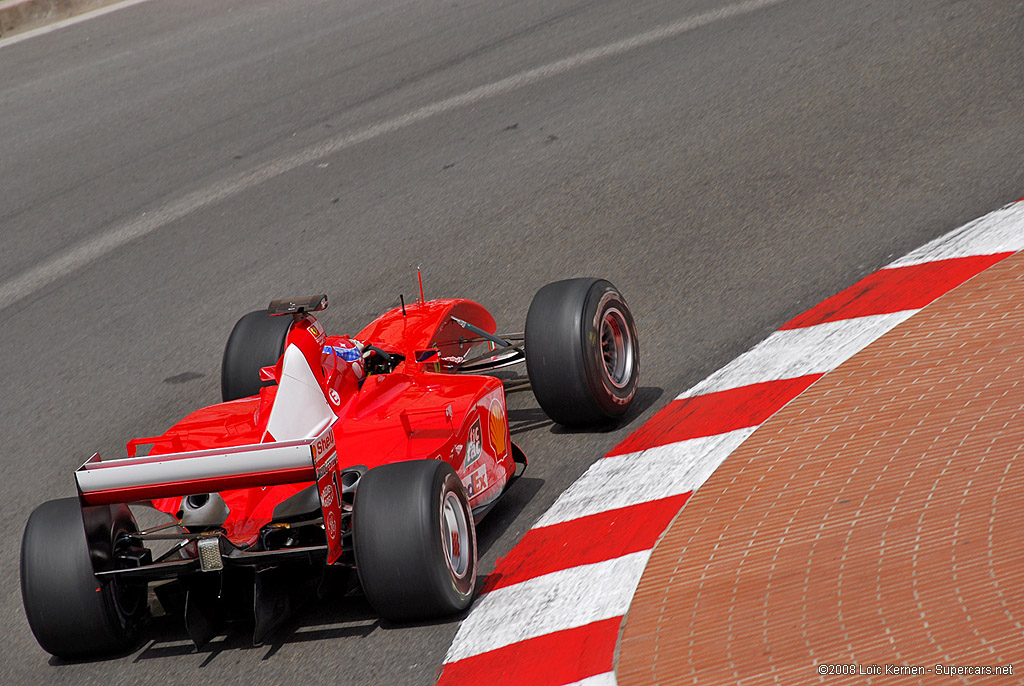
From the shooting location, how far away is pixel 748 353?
5.80 metres

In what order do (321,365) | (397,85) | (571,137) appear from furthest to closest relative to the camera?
(397,85), (571,137), (321,365)

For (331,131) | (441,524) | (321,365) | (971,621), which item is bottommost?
(971,621)

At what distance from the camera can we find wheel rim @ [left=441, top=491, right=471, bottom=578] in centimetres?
419

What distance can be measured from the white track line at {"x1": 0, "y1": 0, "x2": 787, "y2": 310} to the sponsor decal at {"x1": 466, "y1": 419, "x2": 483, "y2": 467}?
4.96 m

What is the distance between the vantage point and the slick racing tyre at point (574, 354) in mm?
5113

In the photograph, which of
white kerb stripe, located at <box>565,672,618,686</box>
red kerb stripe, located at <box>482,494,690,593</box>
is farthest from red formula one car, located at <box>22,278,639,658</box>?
white kerb stripe, located at <box>565,672,618,686</box>

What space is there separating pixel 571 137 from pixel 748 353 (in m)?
3.80

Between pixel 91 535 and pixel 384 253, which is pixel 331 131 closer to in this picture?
pixel 384 253

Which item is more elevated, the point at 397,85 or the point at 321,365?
the point at 397,85

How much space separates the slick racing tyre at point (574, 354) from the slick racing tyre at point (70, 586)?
→ 78.6 inches

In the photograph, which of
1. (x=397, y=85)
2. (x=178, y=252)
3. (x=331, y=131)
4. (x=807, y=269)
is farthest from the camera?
(x=397, y=85)

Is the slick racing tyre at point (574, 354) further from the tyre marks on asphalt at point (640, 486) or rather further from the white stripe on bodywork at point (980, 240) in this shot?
the white stripe on bodywork at point (980, 240)

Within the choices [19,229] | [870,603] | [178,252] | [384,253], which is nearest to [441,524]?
[870,603]

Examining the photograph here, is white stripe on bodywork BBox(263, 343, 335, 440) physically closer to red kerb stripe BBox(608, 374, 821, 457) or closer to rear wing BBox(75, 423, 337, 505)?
rear wing BBox(75, 423, 337, 505)
